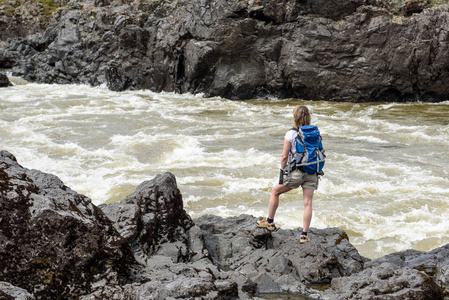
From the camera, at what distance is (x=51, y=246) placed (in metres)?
4.22

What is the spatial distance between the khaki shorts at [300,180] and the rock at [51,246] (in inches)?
99.6

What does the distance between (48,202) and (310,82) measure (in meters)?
22.4

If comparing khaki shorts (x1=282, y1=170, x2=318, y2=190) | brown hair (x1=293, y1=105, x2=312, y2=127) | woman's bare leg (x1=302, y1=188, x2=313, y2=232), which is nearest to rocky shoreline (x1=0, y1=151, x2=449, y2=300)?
woman's bare leg (x1=302, y1=188, x2=313, y2=232)

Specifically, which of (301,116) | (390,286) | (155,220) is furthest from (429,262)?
(155,220)

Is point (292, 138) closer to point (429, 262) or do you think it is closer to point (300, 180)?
point (300, 180)

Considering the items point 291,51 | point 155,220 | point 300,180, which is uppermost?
point 291,51

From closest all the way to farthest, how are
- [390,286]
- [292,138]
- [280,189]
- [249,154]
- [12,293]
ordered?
[12,293], [390,286], [292,138], [280,189], [249,154]

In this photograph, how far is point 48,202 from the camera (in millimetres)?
4453

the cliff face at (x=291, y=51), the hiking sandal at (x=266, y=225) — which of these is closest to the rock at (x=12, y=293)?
the hiking sandal at (x=266, y=225)

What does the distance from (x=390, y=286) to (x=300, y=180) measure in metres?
1.96

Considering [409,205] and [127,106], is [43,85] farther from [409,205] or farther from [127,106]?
[409,205]

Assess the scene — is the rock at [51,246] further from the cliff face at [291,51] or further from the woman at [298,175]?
the cliff face at [291,51]

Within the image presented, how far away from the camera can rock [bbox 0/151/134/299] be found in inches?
162

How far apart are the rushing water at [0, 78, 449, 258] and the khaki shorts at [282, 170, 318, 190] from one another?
7.00 ft
